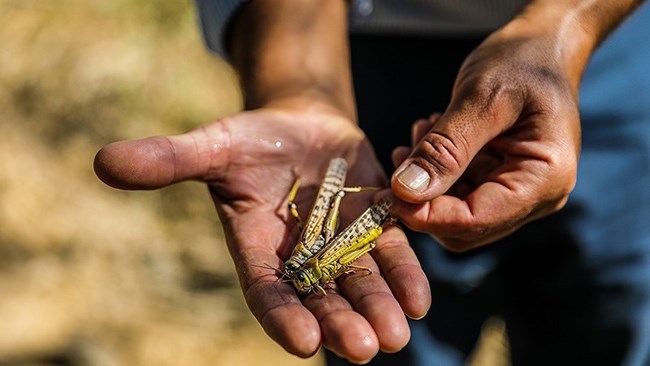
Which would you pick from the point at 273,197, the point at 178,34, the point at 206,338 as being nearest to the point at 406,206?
the point at 273,197

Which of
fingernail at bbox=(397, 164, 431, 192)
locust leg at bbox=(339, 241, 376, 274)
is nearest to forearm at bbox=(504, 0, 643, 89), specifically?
fingernail at bbox=(397, 164, 431, 192)

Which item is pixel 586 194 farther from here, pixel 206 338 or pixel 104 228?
pixel 104 228

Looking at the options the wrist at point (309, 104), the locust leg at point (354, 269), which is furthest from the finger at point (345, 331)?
the wrist at point (309, 104)

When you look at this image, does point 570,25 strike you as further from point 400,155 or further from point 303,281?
point 303,281

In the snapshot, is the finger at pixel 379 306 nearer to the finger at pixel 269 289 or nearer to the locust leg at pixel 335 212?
the finger at pixel 269 289

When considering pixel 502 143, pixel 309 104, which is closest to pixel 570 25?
pixel 502 143

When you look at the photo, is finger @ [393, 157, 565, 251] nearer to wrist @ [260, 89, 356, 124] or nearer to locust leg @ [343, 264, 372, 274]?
locust leg @ [343, 264, 372, 274]
